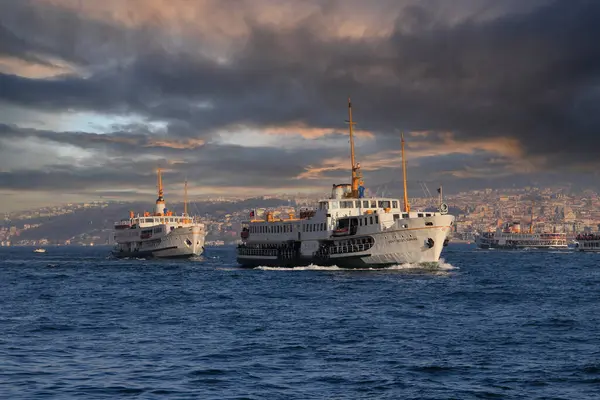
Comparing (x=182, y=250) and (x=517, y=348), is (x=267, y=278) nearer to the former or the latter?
(x=517, y=348)

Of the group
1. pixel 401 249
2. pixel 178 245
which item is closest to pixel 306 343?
pixel 401 249

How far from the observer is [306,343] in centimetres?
3528

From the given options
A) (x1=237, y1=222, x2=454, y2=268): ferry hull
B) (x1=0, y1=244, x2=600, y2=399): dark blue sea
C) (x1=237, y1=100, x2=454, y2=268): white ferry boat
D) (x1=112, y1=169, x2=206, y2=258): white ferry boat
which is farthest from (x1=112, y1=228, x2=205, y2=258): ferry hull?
(x1=0, y1=244, x2=600, y2=399): dark blue sea

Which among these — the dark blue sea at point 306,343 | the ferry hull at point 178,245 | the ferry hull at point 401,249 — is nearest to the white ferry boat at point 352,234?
the ferry hull at point 401,249

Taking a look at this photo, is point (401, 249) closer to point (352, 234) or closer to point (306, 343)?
point (352, 234)

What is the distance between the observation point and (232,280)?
7975cm

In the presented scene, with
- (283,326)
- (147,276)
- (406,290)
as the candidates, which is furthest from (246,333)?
(147,276)

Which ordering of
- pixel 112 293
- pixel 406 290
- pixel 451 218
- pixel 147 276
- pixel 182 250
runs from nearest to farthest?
pixel 406 290 < pixel 112 293 < pixel 451 218 < pixel 147 276 < pixel 182 250

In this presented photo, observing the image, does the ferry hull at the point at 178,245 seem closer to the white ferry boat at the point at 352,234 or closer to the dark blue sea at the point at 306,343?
the white ferry boat at the point at 352,234

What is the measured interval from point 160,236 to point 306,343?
11409cm

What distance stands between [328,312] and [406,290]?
14.6 m

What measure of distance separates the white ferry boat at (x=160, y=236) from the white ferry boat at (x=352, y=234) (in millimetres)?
36710

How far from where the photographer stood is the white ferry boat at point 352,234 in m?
79.3

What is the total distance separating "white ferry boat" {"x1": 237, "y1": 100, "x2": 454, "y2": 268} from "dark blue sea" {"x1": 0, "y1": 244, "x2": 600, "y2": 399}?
1438cm
